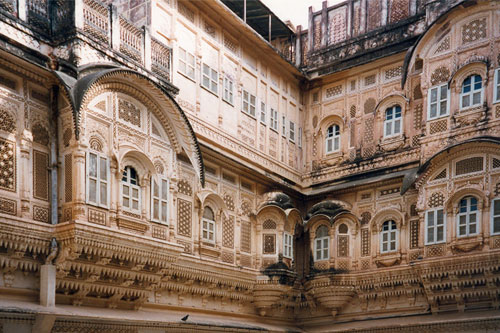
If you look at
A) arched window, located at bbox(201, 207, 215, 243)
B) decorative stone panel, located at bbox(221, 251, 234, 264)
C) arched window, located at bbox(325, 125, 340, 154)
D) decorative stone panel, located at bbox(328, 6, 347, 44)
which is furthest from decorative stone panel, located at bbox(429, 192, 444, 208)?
decorative stone panel, located at bbox(328, 6, 347, 44)

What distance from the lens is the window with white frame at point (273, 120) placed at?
54.3ft

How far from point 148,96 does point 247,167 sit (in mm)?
3931

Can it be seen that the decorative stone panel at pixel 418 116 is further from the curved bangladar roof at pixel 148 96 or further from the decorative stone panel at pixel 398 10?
the curved bangladar roof at pixel 148 96

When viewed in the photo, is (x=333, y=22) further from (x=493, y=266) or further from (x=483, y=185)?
(x=493, y=266)

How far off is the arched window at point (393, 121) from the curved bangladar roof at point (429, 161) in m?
1.47

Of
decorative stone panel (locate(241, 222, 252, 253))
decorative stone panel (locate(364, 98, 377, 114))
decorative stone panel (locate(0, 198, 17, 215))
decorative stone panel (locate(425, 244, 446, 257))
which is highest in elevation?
decorative stone panel (locate(364, 98, 377, 114))

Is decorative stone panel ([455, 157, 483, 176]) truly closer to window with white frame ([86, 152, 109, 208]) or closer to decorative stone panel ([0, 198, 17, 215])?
Answer: window with white frame ([86, 152, 109, 208])

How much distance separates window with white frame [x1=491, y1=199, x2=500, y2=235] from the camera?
44.1 feet

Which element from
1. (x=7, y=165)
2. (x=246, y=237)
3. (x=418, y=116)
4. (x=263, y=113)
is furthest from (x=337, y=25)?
(x=7, y=165)

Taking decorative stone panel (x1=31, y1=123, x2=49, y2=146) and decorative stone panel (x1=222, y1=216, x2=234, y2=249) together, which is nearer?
decorative stone panel (x1=31, y1=123, x2=49, y2=146)

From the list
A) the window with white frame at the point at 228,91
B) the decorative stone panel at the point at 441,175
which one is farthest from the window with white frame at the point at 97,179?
the decorative stone panel at the point at 441,175

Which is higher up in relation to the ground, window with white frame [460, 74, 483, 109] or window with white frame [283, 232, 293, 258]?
window with white frame [460, 74, 483, 109]

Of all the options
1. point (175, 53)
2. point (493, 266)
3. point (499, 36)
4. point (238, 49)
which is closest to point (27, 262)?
point (175, 53)

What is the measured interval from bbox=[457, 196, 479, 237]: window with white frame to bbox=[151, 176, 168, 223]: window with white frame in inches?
256
